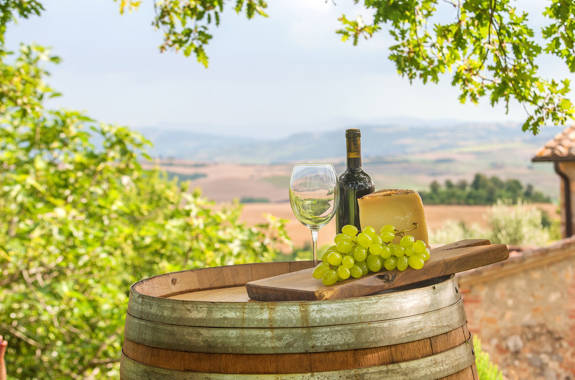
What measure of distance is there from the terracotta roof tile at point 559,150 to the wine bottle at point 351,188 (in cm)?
780

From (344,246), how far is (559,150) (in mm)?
8630

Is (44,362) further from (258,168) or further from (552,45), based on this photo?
(258,168)

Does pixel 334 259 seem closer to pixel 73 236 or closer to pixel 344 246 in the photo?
pixel 344 246

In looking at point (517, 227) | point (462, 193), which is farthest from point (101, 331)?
point (462, 193)

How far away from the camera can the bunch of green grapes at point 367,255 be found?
1.66 metres

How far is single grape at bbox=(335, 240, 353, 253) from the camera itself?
1672 mm

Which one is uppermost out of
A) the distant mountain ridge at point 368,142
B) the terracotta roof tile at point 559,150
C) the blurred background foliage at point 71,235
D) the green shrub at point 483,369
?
the distant mountain ridge at point 368,142

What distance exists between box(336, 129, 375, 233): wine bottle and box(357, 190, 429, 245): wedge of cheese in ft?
0.68

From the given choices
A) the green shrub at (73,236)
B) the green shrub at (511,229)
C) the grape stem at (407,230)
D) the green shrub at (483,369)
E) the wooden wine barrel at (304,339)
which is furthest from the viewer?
the green shrub at (511,229)

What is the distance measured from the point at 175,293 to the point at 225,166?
3736 centimetres

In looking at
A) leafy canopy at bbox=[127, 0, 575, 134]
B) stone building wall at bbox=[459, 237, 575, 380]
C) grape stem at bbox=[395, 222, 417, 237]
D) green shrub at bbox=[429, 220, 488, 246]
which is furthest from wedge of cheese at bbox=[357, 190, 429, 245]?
green shrub at bbox=[429, 220, 488, 246]

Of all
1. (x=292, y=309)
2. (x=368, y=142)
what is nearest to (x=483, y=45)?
(x=292, y=309)

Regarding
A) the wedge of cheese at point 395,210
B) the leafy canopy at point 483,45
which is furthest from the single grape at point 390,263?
the leafy canopy at point 483,45

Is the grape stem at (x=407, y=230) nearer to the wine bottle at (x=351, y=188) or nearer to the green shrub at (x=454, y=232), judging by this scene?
the wine bottle at (x=351, y=188)
